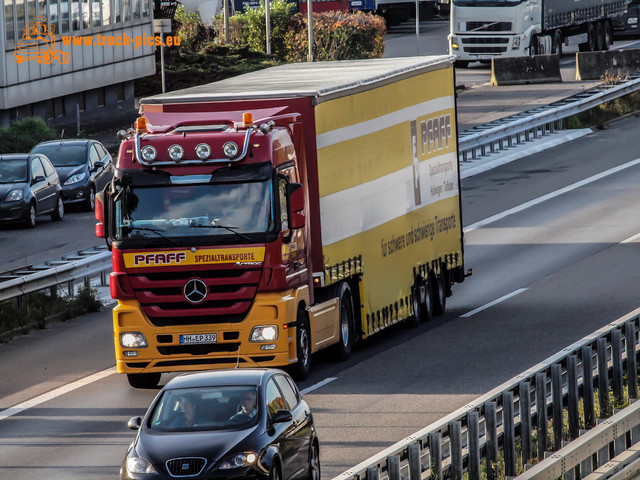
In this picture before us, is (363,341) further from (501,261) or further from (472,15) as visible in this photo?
(472,15)

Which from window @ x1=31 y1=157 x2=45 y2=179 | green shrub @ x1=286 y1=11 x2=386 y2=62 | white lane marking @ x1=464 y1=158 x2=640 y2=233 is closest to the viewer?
white lane marking @ x1=464 y1=158 x2=640 y2=233

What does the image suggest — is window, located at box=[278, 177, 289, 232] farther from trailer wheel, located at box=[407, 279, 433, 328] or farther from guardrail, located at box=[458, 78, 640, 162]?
guardrail, located at box=[458, 78, 640, 162]

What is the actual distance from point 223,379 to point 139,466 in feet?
4.49

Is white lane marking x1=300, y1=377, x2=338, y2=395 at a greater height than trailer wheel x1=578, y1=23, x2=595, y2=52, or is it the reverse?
trailer wheel x1=578, y1=23, x2=595, y2=52

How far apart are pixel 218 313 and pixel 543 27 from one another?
45.9 metres

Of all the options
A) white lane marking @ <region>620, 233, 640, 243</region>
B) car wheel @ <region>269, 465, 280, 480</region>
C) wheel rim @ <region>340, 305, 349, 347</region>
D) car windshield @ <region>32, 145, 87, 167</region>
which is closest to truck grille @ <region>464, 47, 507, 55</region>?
car windshield @ <region>32, 145, 87, 167</region>

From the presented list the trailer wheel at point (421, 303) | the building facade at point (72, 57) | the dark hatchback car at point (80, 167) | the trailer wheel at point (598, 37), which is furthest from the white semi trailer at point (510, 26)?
the trailer wheel at point (421, 303)

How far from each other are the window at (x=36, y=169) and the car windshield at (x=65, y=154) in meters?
2.41

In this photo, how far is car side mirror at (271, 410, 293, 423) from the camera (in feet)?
42.0

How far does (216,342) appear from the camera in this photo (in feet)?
59.3

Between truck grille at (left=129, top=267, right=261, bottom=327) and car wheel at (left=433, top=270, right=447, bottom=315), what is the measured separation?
6366 mm

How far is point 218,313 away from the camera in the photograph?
1802 centimetres

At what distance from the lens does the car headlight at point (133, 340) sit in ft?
59.7

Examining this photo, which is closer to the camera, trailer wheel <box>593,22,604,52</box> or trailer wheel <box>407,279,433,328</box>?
trailer wheel <box>407,279,433,328</box>
